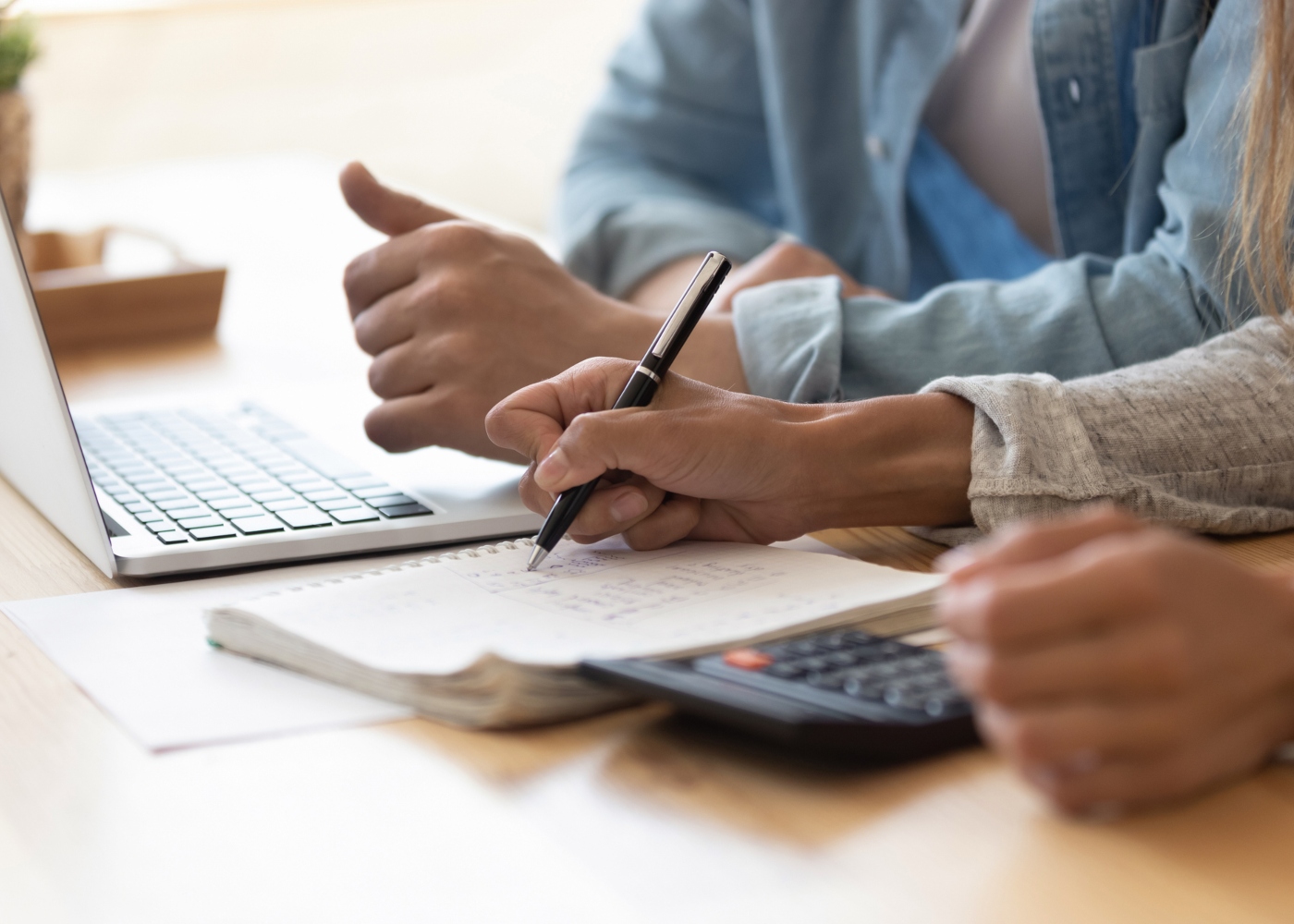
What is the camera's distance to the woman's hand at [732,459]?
0.61 metres

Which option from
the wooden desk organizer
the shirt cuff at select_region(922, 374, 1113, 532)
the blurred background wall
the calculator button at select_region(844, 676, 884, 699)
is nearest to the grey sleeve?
the shirt cuff at select_region(922, 374, 1113, 532)

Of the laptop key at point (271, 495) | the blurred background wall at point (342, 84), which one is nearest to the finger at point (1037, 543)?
the laptop key at point (271, 495)

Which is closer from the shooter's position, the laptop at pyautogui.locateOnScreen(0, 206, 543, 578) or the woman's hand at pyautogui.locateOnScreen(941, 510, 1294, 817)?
the woman's hand at pyautogui.locateOnScreen(941, 510, 1294, 817)

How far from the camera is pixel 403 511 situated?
2.40 ft

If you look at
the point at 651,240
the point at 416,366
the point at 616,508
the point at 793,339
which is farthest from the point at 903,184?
the point at 616,508

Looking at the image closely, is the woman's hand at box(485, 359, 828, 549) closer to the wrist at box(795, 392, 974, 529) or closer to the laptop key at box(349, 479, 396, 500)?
the wrist at box(795, 392, 974, 529)

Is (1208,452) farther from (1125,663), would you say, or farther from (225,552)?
(225,552)

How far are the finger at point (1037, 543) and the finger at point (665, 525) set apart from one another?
0.28 m

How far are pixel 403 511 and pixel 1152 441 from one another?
0.38 metres

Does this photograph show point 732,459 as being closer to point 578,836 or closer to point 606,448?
point 606,448

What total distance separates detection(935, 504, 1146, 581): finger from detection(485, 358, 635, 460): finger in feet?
0.99

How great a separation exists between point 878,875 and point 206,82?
3.79 m

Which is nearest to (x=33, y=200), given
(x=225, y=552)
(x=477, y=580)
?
(x=225, y=552)

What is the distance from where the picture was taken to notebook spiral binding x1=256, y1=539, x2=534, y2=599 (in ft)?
1.94
